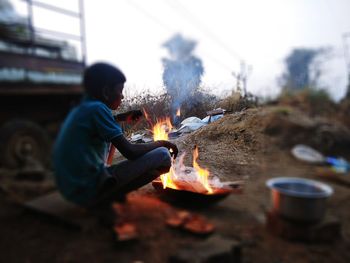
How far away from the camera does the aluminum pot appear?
1247mm

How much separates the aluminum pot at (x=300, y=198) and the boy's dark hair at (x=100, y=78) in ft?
3.08

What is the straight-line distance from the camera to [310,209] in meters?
1.25

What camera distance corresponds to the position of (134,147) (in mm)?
1894

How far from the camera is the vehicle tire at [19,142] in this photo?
118cm

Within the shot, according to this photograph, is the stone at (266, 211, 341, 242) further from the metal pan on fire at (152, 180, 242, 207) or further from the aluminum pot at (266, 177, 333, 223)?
the metal pan on fire at (152, 180, 242, 207)

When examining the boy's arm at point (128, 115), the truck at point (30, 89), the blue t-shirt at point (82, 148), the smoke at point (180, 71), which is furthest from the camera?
the boy's arm at point (128, 115)

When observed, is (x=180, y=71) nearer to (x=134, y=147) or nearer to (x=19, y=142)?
(x=134, y=147)

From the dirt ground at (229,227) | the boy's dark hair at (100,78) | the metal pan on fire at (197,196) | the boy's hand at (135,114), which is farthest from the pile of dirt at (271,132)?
the boy's dark hair at (100,78)

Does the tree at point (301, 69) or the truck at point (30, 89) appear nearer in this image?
the truck at point (30, 89)

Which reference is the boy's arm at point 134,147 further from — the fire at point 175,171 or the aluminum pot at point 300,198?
the aluminum pot at point 300,198

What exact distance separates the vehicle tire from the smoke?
82 centimetres

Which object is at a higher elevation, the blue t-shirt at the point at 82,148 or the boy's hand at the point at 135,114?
the boy's hand at the point at 135,114

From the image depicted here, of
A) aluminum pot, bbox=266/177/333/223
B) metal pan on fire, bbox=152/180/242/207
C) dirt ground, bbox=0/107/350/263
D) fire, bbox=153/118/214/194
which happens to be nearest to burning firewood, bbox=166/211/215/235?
dirt ground, bbox=0/107/350/263

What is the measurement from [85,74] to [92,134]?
1.07ft
